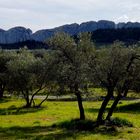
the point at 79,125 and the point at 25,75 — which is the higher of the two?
the point at 25,75

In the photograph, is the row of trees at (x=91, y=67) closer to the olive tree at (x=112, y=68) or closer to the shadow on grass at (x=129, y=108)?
the olive tree at (x=112, y=68)

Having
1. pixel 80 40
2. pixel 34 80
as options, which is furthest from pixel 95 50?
pixel 34 80

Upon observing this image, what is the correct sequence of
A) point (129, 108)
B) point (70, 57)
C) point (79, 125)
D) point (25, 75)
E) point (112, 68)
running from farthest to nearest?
point (25, 75) → point (129, 108) → point (70, 57) → point (112, 68) → point (79, 125)

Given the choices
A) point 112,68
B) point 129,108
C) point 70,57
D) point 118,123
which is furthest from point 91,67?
point 129,108

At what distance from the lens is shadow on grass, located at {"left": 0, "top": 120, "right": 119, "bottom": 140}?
3897 centimetres

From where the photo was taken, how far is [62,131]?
142 feet

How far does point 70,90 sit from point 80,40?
612 cm

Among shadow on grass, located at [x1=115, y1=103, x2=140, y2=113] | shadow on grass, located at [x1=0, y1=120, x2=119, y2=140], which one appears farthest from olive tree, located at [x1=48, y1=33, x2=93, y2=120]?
shadow on grass, located at [x1=115, y1=103, x2=140, y2=113]

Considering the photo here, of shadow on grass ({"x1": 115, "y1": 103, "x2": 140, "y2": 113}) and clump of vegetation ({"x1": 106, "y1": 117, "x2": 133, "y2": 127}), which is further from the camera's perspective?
shadow on grass ({"x1": 115, "y1": 103, "x2": 140, "y2": 113})

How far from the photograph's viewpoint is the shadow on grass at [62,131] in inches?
1534

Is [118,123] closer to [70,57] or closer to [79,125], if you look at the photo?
[79,125]

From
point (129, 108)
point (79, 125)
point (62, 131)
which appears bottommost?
point (129, 108)

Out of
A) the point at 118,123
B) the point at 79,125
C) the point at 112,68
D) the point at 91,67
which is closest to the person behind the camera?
the point at 79,125

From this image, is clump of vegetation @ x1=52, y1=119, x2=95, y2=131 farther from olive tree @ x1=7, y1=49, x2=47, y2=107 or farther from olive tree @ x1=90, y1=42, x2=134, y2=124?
olive tree @ x1=7, y1=49, x2=47, y2=107
